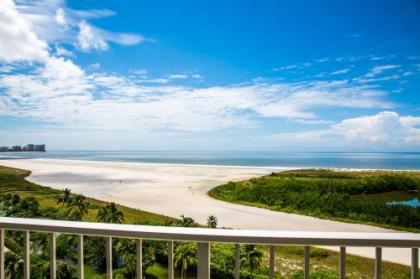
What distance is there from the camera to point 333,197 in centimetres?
2644

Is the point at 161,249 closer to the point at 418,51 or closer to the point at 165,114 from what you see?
the point at 418,51

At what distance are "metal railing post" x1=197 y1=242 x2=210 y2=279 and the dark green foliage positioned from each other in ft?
77.2

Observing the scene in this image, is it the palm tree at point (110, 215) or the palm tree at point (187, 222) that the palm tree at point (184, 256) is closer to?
the palm tree at point (187, 222)

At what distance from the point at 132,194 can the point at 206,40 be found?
19.0 metres

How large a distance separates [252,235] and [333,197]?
27.2 meters

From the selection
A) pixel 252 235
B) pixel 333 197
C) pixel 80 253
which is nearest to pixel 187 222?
pixel 80 253

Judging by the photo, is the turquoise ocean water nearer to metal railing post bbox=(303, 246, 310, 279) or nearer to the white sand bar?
the white sand bar

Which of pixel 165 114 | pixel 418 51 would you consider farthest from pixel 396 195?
pixel 165 114

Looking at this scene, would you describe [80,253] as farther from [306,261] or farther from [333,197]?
[333,197]

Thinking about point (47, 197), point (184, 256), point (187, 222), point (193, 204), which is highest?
point (187, 222)

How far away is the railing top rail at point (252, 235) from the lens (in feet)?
4.40

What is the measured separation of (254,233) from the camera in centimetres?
140

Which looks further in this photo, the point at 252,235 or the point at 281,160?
the point at 281,160

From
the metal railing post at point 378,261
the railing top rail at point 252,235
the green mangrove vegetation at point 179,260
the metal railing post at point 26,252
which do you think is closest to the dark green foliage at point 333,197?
the green mangrove vegetation at point 179,260
